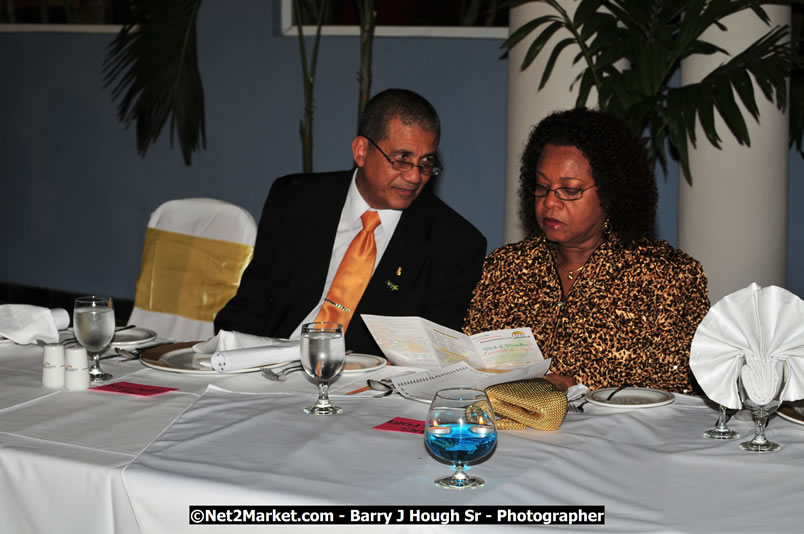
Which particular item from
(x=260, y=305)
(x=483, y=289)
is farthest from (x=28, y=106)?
(x=483, y=289)

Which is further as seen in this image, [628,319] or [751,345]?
[628,319]

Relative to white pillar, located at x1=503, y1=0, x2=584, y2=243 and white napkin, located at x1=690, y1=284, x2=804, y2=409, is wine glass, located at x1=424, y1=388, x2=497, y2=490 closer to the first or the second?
white napkin, located at x1=690, y1=284, x2=804, y2=409

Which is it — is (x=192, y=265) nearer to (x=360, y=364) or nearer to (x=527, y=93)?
(x=360, y=364)

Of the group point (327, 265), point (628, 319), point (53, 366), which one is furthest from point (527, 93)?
point (53, 366)

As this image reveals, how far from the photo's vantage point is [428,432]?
129 centimetres

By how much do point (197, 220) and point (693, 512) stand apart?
2.16 metres

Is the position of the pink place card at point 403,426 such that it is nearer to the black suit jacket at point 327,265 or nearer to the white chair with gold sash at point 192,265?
the black suit jacket at point 327,265

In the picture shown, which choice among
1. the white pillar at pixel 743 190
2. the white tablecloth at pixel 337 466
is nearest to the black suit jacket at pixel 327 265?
the white tablecloth at pixel 337 466

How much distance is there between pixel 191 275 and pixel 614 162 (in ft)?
4.69

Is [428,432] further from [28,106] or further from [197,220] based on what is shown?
[28,106]

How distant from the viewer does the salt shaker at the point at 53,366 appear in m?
1.84

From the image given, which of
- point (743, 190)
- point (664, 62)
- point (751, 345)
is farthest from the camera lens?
point (743, 190)

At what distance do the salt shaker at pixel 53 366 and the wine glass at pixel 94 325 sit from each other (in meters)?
0.06

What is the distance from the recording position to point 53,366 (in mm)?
1843
